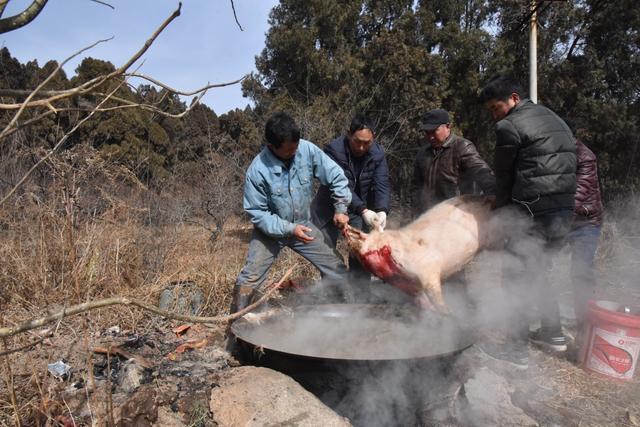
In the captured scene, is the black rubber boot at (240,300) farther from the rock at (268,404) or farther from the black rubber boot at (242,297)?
the rock at (268,404)

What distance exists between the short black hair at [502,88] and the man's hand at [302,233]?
1.84 metres

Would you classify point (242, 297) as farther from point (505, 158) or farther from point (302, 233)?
point (505, 158)

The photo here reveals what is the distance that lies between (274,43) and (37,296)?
10.6 m

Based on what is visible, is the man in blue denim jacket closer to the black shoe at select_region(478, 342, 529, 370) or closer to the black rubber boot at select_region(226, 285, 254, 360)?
the black rubber boot at select_region(226, 285, 254, 360)

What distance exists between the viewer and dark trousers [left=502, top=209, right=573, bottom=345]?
10.9ft

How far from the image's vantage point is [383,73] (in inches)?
480

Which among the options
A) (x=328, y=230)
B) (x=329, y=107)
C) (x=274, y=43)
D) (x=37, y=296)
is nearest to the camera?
(x=37, y=296)

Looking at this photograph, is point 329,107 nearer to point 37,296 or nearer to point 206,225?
point 206,225

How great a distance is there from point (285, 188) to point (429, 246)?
136cm

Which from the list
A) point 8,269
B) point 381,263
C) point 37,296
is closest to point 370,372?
point 381,263

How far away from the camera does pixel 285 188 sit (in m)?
3.86

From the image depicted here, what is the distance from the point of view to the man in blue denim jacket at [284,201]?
12.0 feet

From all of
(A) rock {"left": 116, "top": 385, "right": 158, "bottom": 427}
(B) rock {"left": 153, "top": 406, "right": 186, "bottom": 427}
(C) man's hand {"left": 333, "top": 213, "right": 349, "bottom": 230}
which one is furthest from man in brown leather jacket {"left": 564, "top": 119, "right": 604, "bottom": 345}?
(A) rock {"left": 116, "top": 385, "right": 158, "bottom": 427}

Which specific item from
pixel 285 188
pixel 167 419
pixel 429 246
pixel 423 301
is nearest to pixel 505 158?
pixel 429 246
